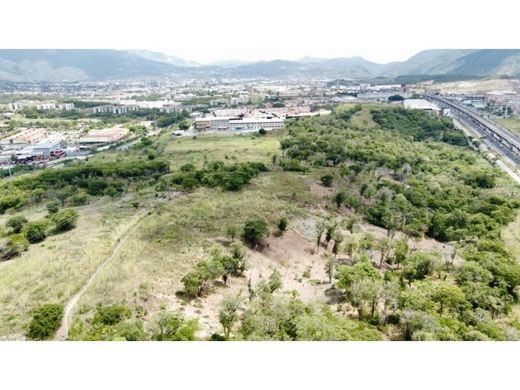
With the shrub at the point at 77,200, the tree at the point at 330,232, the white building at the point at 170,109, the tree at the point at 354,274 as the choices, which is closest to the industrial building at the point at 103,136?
the white building at the point at 170,109

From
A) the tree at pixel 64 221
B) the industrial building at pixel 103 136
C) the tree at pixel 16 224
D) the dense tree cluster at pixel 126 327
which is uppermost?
the dense tree cluster at pixel 126 327

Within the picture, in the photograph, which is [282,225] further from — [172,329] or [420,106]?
[420,106]

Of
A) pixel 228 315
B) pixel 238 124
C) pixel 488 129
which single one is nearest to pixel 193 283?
pixel 228 315

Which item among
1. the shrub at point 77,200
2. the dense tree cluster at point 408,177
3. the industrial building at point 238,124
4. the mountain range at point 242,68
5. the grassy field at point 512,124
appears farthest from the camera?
the mountain range at point 242,68

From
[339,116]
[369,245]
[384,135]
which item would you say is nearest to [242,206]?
[369,245]

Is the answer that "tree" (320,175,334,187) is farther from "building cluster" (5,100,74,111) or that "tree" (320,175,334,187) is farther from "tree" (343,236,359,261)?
"building cluster" (5,100,74,111)

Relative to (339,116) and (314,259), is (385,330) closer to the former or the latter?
(314,259)

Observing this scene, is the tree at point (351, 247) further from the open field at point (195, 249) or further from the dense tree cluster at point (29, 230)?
the dense tree cluster at point (29, 230)

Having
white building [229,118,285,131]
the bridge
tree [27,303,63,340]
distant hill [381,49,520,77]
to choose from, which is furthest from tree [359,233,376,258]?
distant hill [381,49,520,77]
